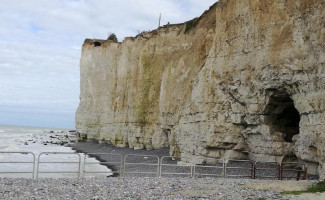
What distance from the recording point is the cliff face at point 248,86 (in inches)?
689

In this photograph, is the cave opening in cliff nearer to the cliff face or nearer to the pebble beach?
the cliff face

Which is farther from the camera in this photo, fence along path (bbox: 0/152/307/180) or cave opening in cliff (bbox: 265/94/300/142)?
cave opening in cliff (bbox: 265/94/300/142)

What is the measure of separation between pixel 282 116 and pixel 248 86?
264cm

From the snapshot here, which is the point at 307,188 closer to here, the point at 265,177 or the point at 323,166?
the point at 323,166

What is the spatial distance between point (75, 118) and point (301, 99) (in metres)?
50.5

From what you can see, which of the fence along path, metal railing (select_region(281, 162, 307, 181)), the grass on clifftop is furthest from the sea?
metal railing (select_region(281, 162, 307, 181))

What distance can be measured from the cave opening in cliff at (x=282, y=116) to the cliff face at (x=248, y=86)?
0.18 feet

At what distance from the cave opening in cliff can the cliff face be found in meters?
0.06

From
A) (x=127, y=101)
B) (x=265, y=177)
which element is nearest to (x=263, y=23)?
(x=265, y=177)

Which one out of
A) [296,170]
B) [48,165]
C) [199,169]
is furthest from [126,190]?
[48,165]

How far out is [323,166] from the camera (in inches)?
621

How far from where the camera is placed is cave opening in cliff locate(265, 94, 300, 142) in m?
21.0

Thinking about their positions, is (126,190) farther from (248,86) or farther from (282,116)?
(282,116)

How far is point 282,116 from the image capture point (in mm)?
22219
